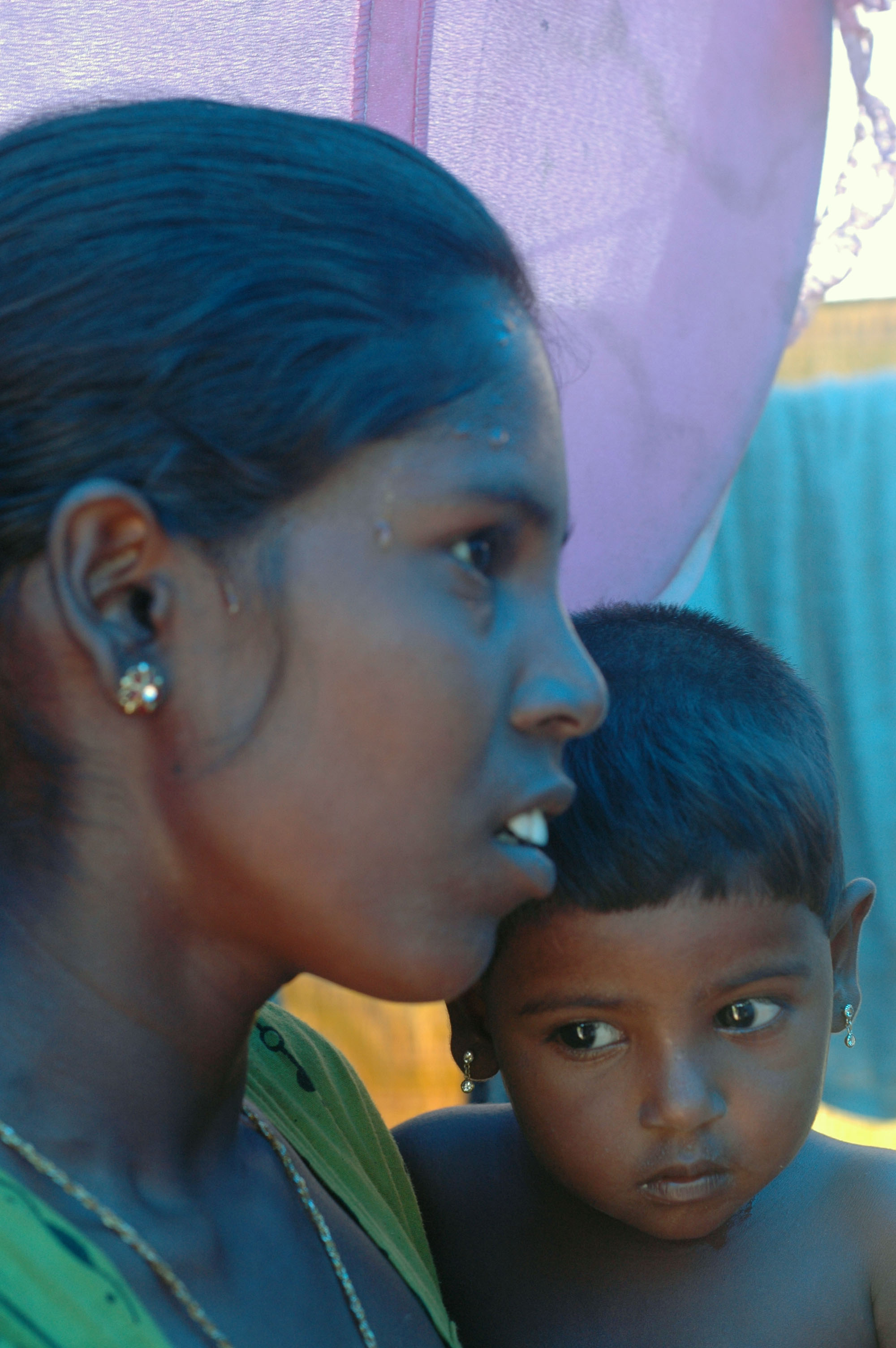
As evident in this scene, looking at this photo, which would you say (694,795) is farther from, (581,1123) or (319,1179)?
(319,1179)

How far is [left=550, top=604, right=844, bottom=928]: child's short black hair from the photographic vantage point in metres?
1.27

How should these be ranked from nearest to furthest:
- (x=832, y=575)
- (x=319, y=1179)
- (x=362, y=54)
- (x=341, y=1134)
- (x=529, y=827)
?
(x=529, y=827), (x=319, y=1179), (x=341, y=1134), (x=362, y=54), (x=832, y=575)

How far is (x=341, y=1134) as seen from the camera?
1.24 m

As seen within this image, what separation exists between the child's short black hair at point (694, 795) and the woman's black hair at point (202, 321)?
51 cm

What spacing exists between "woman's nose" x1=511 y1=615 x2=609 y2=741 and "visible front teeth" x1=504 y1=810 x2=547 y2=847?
0.21 ft

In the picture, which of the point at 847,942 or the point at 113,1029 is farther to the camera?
the point at 847,942

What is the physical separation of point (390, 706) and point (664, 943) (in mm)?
509

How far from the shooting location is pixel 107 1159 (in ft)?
3.02

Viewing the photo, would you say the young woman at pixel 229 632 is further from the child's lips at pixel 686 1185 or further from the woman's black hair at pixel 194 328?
the child's lips at pixel 686 1185

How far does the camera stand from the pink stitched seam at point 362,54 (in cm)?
141

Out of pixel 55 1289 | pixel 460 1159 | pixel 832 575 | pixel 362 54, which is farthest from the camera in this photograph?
pixel 832 575

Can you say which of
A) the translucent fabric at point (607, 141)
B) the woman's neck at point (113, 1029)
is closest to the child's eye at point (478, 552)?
the woman's neck at point (113, 1029)

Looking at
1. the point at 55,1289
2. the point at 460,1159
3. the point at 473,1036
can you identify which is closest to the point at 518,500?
the point at 55,1289

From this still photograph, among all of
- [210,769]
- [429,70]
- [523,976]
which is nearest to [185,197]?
[210,769]
